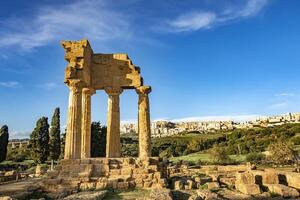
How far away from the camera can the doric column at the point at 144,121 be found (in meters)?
21.2

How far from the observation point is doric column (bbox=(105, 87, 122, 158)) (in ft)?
72.5

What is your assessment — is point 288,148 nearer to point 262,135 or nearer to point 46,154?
point 46,154

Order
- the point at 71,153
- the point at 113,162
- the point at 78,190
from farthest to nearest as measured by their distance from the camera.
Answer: the point at 71,153
the point at 113,162
the point at 78,190

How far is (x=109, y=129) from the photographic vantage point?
2219 cm

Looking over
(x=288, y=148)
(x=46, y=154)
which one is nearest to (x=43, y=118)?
(x=46, y=154)

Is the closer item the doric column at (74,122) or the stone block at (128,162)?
the stone block at (128,162)

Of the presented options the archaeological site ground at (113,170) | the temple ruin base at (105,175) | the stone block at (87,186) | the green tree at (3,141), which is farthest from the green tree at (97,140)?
the stone block at (87,186)

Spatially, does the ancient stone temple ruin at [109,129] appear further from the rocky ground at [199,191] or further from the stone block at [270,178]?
the stone block at [270,178]

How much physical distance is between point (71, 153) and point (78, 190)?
4.25 m

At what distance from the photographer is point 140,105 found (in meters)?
22.0

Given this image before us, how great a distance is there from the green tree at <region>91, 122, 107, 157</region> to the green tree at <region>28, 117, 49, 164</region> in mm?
6783

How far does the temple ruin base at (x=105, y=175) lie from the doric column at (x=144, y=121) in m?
2.37

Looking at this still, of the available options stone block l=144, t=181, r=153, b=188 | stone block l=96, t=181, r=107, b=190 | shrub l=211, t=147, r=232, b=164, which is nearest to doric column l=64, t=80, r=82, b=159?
stone block l=96, t=181, r=107, b=190

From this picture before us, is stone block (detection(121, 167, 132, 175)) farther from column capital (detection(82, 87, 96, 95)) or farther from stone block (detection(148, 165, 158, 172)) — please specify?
column capital (detection(82, 87, 96, 95))
